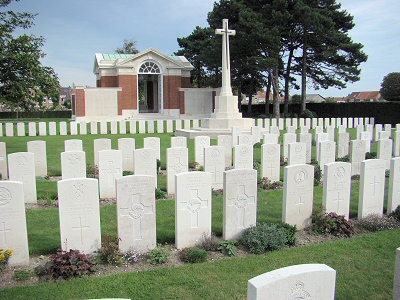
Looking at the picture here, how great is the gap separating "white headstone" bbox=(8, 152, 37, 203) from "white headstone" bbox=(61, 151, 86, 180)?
0.65 meters

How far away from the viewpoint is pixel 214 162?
8070 millimetres

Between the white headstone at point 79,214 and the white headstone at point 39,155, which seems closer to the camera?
the white headstone at point 79,214

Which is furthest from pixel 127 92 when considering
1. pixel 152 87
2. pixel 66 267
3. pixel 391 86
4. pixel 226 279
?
pixel 226 279

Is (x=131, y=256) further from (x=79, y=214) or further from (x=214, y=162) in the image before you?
(x=214, y=162)

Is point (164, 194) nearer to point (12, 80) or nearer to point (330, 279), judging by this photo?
point (330, 279)

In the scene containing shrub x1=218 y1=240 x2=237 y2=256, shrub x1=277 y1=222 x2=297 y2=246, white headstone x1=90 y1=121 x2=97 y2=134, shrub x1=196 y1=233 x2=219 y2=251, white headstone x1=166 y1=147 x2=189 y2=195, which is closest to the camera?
shrub x1=218 y1=240 x2=237 y2=256

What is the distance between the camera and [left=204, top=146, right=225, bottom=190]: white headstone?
7980mm

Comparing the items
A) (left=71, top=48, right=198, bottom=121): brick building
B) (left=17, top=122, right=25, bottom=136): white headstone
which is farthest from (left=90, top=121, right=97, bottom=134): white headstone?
(left=71, top=48, right=198, bottom=121): brick building

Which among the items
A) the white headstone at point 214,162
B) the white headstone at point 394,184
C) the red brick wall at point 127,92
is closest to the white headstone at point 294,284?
the white headstone at point 394,184

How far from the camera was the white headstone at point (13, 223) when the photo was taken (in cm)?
451

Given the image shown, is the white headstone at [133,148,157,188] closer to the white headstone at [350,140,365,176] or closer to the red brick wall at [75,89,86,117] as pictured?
the white headstone at [350,140,365,176]

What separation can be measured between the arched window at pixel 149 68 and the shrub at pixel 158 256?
2931 centimetres

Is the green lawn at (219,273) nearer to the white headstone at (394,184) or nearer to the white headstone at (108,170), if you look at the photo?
the white headstone at (394,184)

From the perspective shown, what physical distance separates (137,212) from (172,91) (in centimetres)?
2953
